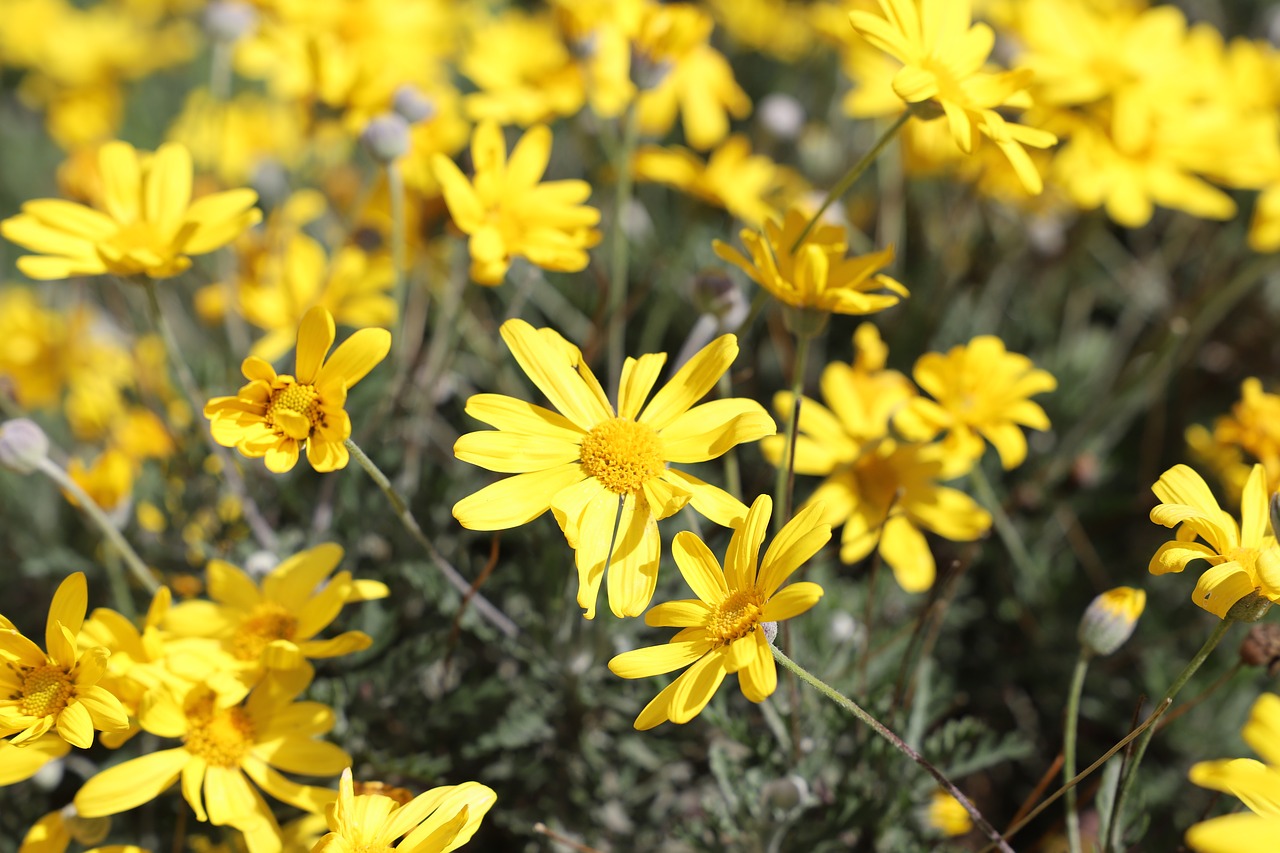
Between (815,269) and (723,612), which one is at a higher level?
(815,269)

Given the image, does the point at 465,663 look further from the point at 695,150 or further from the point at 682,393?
the point at 695,150

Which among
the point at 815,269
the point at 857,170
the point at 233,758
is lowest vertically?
the point at 233,758

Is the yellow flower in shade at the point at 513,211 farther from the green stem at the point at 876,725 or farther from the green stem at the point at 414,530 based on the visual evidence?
the green stem at the point at 876,725

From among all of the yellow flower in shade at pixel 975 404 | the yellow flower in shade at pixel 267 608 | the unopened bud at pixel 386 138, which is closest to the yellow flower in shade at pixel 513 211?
the unopened bud at pixel 386 138

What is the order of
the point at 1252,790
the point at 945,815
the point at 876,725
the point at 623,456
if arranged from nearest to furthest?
the point at 1252,790 < the point at 876,725 < the point at 623,456 < the point at 945,815

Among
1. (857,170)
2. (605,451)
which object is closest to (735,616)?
(605,451)

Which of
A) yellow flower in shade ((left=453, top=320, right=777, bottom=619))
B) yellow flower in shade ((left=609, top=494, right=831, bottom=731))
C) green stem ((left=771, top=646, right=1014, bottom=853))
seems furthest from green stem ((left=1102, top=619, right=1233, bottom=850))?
yellow flower in shade ((left=453, top=320, right=777, bottom=619))

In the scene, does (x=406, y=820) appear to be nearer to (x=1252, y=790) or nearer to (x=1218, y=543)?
(x=1252, y=790)

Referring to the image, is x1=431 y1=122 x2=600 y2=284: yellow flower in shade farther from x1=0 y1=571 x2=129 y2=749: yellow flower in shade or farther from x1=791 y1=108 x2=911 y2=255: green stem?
x1=0 y1=571 x2=129 y2=749: yellow flower in shade
